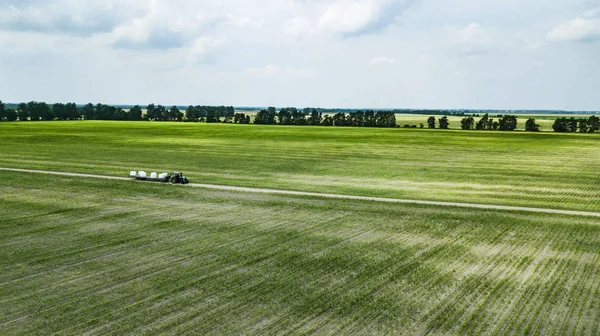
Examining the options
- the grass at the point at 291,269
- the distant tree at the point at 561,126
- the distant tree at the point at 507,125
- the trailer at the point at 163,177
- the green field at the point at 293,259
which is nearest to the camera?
the grass at the point at 291,269

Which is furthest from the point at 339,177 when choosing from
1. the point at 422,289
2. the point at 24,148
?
the point at 24,148

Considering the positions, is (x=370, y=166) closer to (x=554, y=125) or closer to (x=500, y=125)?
(x=500, y=125)

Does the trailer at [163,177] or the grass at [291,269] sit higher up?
the trailer at [163,177]

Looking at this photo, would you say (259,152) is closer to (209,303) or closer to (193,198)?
(193,198)

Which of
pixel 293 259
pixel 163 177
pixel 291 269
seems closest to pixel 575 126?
pixel 163 177

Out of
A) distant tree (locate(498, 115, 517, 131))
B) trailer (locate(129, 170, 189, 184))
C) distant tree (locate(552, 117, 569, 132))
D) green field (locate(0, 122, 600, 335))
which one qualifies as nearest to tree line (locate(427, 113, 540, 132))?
distant tree (locate(498, 115, 517, 131))

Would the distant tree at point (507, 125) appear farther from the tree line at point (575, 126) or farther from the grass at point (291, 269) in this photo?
the grass at point (291, 269)

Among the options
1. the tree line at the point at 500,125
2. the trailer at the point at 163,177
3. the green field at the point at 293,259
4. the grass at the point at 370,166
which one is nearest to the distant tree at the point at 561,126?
the tree line at the point at 500,125
